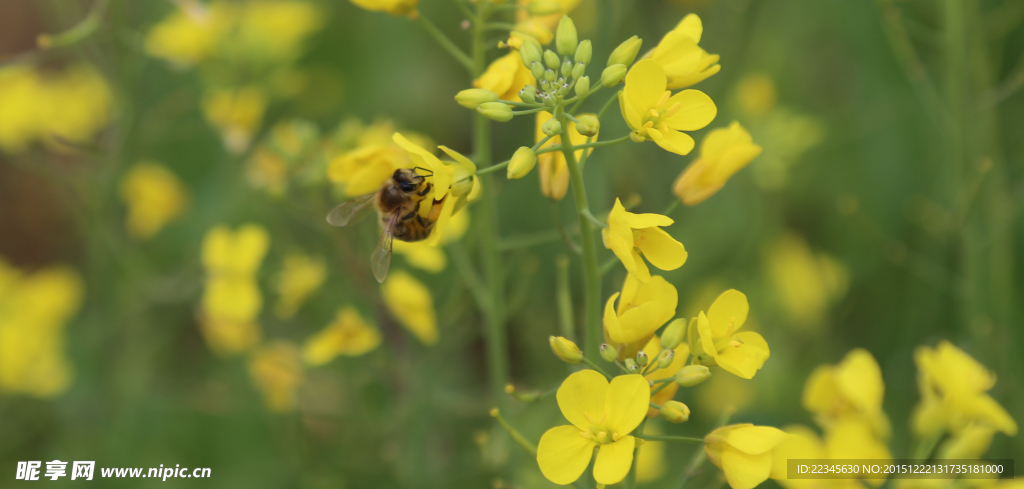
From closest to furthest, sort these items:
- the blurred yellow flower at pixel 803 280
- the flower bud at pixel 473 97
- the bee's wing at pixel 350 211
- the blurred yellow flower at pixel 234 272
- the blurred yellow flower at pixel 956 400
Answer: the flower bud at pixel 473 97 < the blurred yellow flower at pixel 956 400 < the bee's wing at pixel 350 211 < the blurred yellow flower at pixel 234 272 < the blurred yellow flower at pixel 803 280

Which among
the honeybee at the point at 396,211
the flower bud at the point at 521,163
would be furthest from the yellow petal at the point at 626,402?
the honeybee at the point at 396,211

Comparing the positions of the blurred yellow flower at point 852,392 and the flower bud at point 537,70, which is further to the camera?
the blurred yellow flower at point 852,392

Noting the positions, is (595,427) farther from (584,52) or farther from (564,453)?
(584,52)

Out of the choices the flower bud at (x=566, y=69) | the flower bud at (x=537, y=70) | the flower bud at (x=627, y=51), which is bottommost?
the flower bud at (x=537, y=70)

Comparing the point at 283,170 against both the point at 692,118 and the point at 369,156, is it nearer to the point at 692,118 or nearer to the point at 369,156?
the point at 369,156

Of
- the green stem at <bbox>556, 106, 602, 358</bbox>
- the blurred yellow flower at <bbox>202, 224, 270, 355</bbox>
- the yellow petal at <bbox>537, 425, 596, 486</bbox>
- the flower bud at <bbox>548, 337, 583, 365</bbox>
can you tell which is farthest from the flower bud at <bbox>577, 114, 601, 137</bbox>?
the blurred yellow flower at <bbox>202, 224, 270, 355</bbox>

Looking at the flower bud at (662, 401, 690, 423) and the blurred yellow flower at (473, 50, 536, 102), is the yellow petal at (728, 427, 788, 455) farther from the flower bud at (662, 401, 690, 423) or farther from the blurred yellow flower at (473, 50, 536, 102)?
the blurred yellow flower at (473, 50, 536, 102)

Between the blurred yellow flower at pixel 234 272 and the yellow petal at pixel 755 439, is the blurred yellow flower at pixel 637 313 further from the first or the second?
the blurred yellow flower at pixel 234 272
